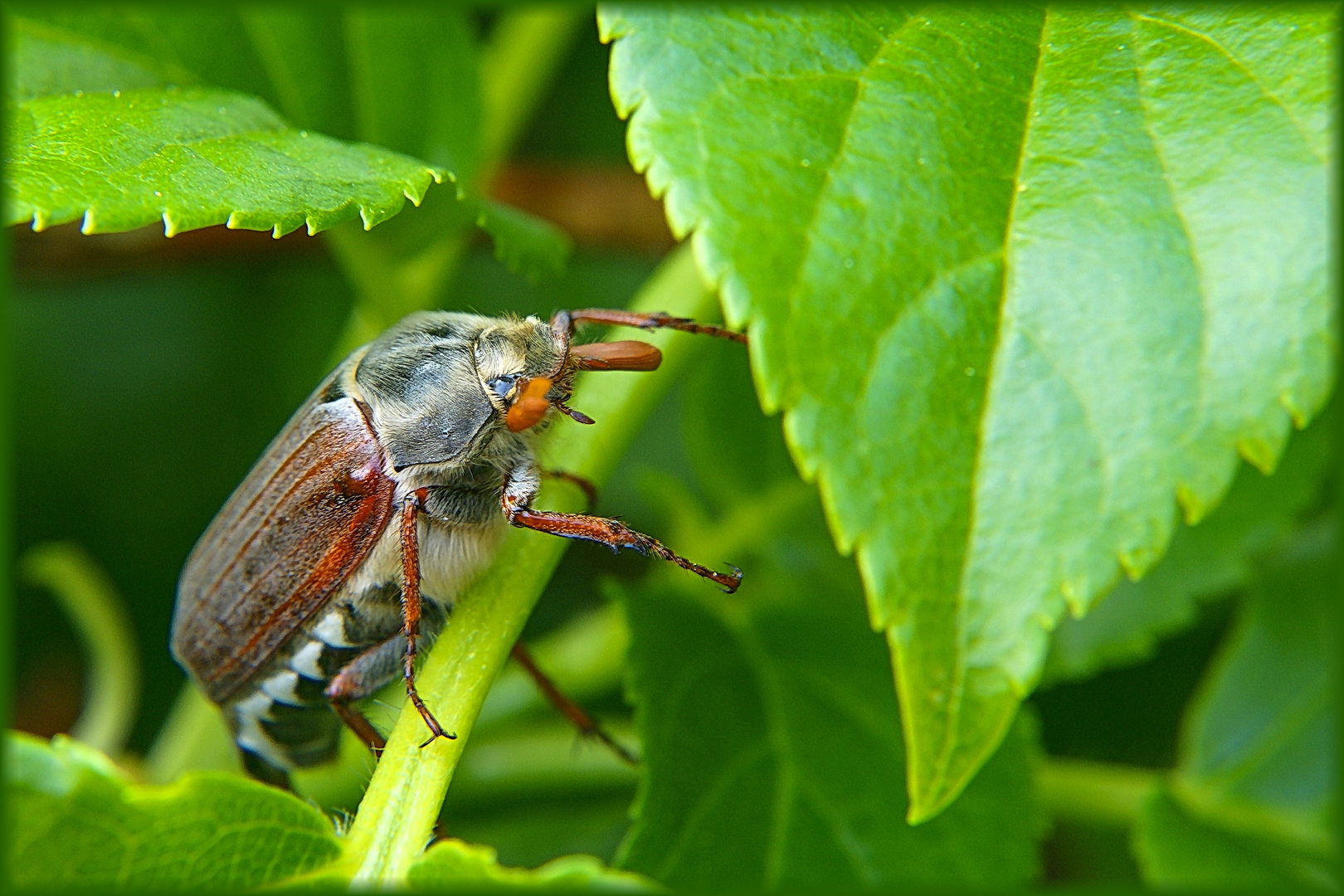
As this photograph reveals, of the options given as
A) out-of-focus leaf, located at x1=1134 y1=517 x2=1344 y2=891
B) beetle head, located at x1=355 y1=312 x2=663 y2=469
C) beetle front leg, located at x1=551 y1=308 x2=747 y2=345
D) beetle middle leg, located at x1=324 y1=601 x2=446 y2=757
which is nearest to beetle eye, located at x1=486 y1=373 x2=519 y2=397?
beetle head, located at x1=355 y1=312 x2=663 y2=469

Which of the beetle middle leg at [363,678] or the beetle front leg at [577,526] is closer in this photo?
the beetle front leg at [577,526]

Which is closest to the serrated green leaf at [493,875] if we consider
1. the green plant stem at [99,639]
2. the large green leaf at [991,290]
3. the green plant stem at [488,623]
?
the green plant stem at [488,623]

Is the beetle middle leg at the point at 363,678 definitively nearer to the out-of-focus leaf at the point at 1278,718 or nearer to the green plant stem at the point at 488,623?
the green plant stem at the point at 488,623

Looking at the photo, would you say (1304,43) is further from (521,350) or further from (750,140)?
(521,350)

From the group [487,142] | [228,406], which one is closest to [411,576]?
[487,142]

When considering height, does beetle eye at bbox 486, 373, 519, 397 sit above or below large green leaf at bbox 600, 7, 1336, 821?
below

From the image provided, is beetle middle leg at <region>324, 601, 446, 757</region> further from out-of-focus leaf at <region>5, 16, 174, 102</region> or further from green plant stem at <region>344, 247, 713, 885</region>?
out-of-focus leaf at <region>5, 16, 174, 102</region>
